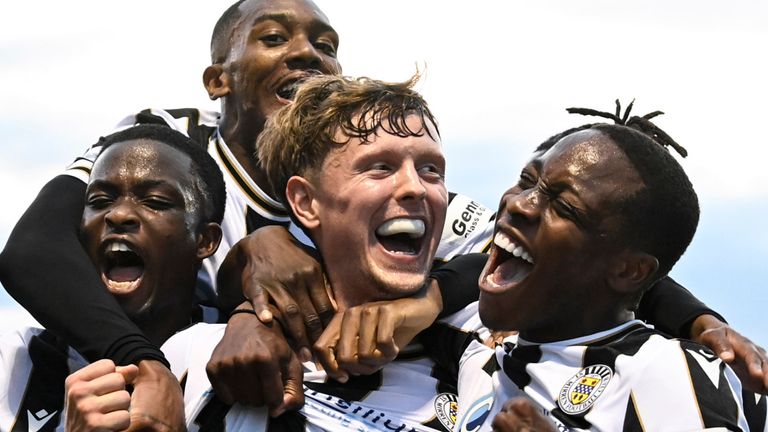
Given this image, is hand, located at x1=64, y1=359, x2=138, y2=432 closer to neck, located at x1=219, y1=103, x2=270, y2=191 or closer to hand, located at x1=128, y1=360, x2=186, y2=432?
hand, located at x1=128, y1=360, x2=186, y2=432

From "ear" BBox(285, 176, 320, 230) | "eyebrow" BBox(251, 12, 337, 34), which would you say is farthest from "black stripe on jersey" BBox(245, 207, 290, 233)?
"ear" BBox(285, 176, 320, 230)

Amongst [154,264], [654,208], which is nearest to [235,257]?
[154,264]

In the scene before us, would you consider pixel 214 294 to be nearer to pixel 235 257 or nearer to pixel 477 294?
pixel 235 257

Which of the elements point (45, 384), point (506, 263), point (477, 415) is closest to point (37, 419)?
point (45, 384)

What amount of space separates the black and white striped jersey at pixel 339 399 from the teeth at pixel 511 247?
59 centimetres

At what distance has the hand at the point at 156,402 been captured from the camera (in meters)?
4.02

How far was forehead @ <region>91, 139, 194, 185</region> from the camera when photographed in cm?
507

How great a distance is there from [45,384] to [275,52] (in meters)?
2.00

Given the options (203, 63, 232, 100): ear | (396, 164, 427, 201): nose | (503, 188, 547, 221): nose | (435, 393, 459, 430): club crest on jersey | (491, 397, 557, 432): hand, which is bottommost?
(435, 393, 459, 430): club crest on jersey

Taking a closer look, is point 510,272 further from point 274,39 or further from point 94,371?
point 274,39

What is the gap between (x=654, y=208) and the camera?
4000 millimetres

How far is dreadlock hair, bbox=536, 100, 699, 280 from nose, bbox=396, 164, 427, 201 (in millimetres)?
643

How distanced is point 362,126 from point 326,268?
0.50 m

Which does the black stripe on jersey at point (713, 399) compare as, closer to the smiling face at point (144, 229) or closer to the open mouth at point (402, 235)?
the open mouth at point (402, 235)
